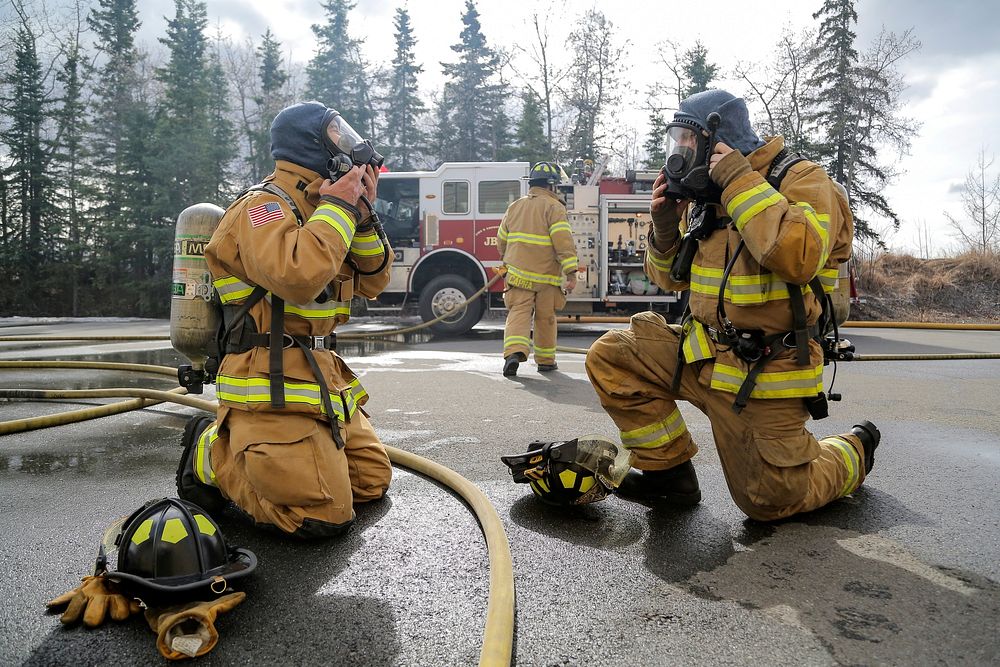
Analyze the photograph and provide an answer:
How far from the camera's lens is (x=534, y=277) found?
6.46 meters

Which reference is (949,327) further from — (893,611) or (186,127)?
(186,127)

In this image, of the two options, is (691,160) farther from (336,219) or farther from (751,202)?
(336,219)

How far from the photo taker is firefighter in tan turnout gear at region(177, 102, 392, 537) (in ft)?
7.45

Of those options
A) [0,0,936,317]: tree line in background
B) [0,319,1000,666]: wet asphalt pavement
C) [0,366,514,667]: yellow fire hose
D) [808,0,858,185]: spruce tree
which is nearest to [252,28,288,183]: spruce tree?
[0,0,936,317]: tree line in background

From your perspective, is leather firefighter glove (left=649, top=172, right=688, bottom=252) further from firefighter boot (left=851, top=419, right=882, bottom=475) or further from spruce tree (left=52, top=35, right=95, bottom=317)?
spruce tree (left=52, top=35, right=95, bottom=317)

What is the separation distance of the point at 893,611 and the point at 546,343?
4.84 m

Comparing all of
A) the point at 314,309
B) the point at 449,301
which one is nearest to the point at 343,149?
the point at 314,309

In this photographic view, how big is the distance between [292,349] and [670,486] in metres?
1.56

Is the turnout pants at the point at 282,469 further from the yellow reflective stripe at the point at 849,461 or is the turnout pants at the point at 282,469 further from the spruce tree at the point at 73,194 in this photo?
the spruce tree at the point at 73,194

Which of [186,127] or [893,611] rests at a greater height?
[186,127]

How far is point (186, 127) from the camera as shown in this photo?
66.4 feet

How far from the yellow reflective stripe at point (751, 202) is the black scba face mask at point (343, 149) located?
1.29 m

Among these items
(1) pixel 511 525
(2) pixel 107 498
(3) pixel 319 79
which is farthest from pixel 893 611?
(3) pixel 319 79

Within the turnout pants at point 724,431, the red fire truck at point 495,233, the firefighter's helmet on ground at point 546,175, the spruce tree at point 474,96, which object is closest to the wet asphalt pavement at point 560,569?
the turnout pants at point 724,431
